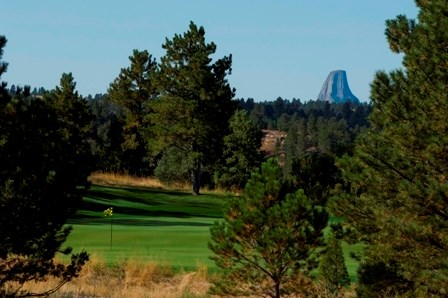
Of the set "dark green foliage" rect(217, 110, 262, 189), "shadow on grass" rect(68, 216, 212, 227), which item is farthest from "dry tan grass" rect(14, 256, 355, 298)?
"dark green foliage" rect(217, 110, 262, 189)

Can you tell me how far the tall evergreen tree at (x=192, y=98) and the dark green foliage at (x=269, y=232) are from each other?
119ft

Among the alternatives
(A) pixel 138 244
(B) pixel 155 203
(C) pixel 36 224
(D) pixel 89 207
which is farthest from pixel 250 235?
(B) pixel 155 203

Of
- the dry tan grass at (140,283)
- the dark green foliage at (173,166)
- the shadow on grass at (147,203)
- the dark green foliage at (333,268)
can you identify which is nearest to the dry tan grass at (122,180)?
the dark green foliage at (173,166)

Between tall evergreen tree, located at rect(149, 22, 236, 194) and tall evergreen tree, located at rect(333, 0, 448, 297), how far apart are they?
36.4 metres

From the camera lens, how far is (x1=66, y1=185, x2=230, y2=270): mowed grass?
739 inches

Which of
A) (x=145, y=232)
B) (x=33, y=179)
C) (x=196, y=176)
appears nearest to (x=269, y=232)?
(x=33, y=179)

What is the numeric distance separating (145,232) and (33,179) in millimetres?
15364

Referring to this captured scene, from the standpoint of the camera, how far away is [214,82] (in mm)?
50031

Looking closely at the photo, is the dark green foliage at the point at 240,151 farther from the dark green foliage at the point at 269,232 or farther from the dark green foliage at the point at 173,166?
the dark green foliage at the point at 269,232

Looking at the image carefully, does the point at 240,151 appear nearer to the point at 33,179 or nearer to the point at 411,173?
the point at 411,173

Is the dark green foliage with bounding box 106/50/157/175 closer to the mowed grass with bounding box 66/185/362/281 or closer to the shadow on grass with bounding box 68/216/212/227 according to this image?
the mowed grass with bounding box 66/185/362/281

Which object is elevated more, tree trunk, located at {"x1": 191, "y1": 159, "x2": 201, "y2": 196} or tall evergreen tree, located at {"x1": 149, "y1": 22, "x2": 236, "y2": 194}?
tall evergreen tree, located at {"x1": 149, "y1": 22, "x2": 236, "y2": 194}

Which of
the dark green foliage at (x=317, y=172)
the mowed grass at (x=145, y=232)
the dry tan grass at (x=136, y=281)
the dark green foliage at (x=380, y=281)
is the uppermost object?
the dark green foliage at (x=317, y=172)

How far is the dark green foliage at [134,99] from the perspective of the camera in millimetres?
59688
